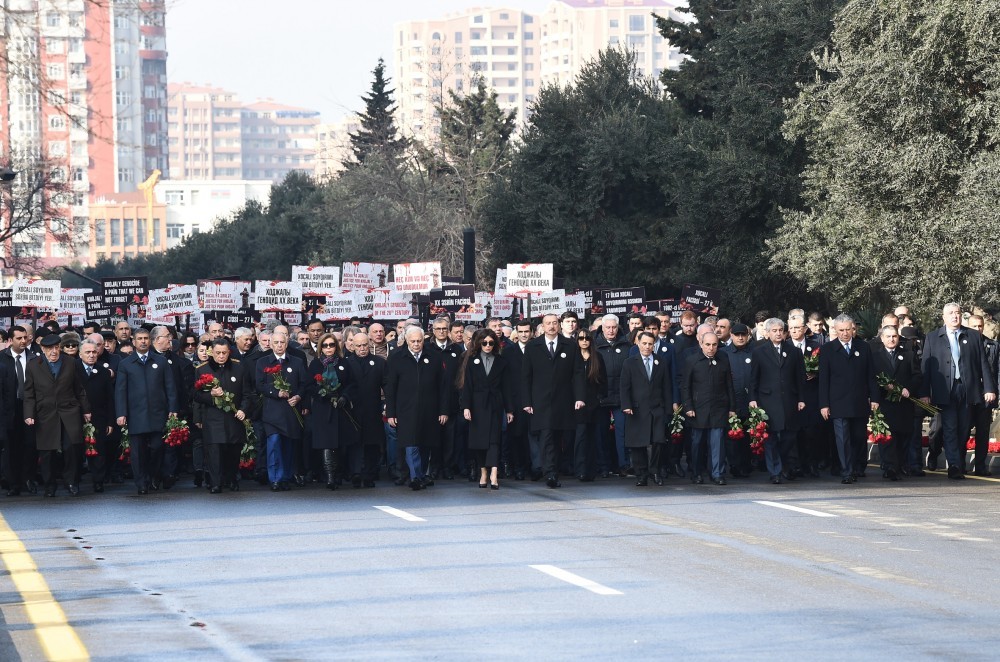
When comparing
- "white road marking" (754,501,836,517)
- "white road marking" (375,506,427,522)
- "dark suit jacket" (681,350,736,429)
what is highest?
"dark suit jacket" (681,350,736,429)

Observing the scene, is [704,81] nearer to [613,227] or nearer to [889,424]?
[613,227]

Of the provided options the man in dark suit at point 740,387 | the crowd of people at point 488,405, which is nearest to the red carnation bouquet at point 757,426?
the crowd of people at point 488,405

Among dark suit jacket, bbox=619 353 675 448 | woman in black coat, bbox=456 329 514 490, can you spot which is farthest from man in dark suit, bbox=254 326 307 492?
dark suit jacket, bbox=619 353 675 448

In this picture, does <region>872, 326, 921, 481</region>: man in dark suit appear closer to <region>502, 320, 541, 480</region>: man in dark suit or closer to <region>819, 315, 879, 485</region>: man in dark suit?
<region>819, 315, 879, 485</region>: man in dark suit

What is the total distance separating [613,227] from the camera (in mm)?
54500

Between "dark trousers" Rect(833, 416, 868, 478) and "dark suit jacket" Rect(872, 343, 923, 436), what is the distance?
0.31 m

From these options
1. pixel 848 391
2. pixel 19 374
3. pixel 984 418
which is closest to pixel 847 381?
pixel 848 391

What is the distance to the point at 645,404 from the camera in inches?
764

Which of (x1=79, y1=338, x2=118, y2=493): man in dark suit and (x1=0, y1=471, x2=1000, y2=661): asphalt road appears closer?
(x1=0, y1=471, x2=1000, y2=661): asphalt road

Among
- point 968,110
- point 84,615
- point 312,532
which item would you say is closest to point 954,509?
point 312,532

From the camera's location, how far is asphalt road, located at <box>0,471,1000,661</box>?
9.27 metres

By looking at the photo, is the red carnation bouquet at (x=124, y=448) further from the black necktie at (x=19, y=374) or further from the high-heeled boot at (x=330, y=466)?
the high-heeled boot at (x=330, y=466)

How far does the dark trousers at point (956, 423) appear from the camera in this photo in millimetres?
19578

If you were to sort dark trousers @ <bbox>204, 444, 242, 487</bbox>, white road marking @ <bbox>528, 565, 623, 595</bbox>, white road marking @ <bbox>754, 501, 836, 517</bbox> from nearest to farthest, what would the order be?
white road marking @ <bbox>528, 565, 623, 595</bbox> < white road marking @ <bbox>754, 501, 836, 517</bbox> < dark trousers @ <bbox>204, 444, 242, 487</bbox>
